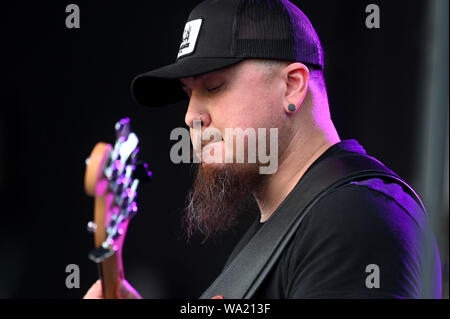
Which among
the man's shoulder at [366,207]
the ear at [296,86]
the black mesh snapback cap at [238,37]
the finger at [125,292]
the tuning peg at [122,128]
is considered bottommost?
the finger at [125,292]

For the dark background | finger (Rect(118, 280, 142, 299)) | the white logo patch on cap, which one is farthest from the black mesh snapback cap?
the dark background

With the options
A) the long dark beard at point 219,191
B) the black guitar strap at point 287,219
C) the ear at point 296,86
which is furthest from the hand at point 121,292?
the ear at point 296,86

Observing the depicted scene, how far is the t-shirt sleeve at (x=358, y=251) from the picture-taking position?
2.47ft

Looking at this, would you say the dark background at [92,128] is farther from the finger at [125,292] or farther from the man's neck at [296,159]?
the finger at [125,292]

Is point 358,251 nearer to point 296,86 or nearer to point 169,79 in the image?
point 296,86

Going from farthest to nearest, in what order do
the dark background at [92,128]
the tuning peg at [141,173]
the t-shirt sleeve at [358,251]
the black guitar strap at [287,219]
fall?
the dark background at [92,128] < the tuning peg at [141,173] < the black guitar strap at [287,219] < the t-shirt sleeve at [358,251]

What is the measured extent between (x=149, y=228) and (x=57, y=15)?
78 cm

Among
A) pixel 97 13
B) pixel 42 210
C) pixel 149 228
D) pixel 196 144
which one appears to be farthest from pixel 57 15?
pixel 196 144

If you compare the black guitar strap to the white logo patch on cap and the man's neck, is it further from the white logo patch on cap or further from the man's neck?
the white logo patch on cap

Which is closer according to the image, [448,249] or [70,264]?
[448,249]

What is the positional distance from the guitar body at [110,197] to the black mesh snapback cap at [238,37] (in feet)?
0.66
